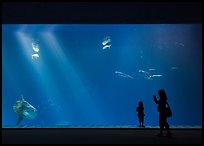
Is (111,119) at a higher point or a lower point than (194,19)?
higher

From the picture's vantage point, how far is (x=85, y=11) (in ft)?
30.0

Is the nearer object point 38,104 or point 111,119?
point 38,104

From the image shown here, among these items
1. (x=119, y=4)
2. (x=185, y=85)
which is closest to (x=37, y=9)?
(x=119, y=4)

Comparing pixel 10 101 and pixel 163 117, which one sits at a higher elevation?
pixel 10 101

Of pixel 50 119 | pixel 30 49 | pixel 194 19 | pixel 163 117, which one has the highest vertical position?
pixel 30 49

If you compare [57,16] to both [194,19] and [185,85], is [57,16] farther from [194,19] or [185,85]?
[185,85]

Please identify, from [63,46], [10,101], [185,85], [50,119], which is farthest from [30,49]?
[185,85]

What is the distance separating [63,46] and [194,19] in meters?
39.7

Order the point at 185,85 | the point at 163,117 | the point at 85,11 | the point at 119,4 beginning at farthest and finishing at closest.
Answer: the point at 185,85, the point at 85,11, the point at 119,4, the point at 163,117

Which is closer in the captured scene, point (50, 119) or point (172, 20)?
point (172, 20)

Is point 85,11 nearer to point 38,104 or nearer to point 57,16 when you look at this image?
point 57,16

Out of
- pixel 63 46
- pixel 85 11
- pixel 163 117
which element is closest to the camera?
pixel 163 117

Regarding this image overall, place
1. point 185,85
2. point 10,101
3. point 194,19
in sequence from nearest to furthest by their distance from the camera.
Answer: point 194,19, point 185,85, point 10,101

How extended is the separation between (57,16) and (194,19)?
464cm
